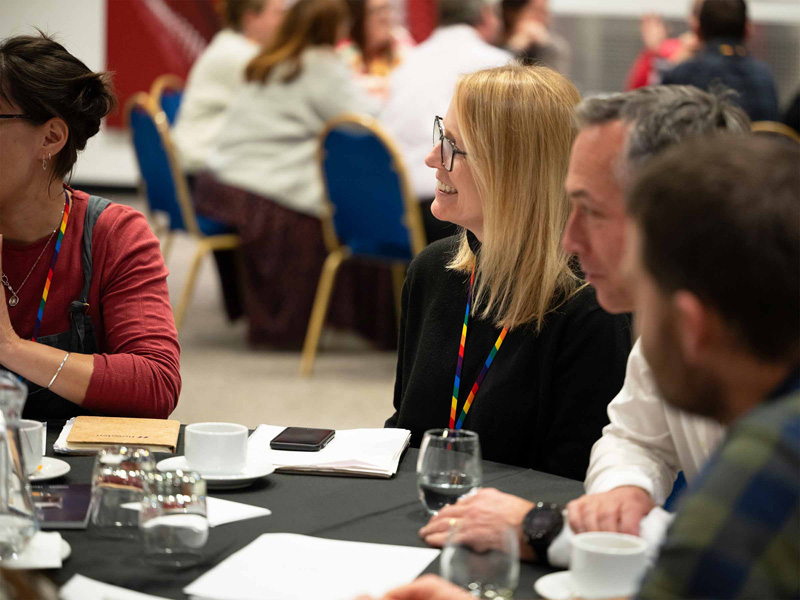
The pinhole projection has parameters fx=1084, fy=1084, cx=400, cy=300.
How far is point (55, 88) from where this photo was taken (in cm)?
198

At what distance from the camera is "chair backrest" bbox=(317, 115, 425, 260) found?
428 cm

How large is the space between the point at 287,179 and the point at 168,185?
2.44ft

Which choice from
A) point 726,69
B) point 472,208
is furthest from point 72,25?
point 472,208

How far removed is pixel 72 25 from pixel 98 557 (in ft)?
29.3

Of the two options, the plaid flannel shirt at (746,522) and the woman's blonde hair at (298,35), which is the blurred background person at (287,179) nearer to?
the woman's blonde hair at (298,35)

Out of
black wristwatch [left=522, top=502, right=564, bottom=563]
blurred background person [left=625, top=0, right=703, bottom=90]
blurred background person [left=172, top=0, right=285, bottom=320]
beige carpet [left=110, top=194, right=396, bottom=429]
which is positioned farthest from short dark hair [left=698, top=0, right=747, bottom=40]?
black wristwatch [left=522, top=502, right=564, bottom=563]

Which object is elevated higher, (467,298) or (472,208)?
(472,208)

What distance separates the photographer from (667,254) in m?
0.91

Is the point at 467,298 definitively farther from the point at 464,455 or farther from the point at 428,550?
the point at 428,550

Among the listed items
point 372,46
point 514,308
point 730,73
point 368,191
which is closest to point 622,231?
point 514,308

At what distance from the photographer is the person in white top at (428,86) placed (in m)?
4.57

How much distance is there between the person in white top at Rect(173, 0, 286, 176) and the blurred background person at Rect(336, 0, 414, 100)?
16.3 inches

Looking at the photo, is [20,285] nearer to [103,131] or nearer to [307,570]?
[307,570]

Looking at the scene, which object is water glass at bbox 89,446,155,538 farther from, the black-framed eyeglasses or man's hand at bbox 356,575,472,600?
the black-framed eyeglasses
